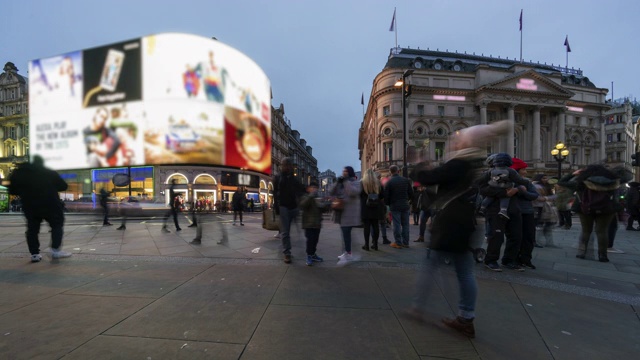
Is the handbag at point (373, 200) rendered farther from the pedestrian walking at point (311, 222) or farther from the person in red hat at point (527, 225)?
the person in red hat at point (527, 225)

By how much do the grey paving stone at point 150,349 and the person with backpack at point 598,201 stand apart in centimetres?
601

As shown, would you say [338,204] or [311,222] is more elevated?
[338,204]

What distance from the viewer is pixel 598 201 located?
5.10 m

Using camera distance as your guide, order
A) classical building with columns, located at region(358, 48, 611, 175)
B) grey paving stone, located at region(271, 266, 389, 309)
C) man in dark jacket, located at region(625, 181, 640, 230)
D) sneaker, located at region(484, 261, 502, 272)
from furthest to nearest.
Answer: classical building with columns, located at region(358, 48, 611, 175) < man in dark jacket, located at region(625, 181, 640, 230) < sneaker, located at region(484, 261, 502, 272) < grey paving stone, located at region(271, 266, 389, 309)

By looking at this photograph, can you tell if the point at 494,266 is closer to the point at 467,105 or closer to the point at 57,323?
the point at 57,323

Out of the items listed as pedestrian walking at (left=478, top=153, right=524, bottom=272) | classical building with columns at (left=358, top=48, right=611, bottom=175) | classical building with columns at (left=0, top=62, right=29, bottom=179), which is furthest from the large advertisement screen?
classical building with columns at (left=0, top=62, right=29, bottom=179)

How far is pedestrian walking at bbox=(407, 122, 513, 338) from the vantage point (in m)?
2.50

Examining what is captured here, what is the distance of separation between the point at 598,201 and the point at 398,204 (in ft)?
10.7

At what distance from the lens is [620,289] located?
3.75m

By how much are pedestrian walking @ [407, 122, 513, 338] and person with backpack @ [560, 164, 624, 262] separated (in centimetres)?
405

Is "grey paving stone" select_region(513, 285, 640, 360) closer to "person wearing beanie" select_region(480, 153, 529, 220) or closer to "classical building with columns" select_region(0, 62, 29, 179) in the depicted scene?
"person wearing beanie" select_region(480, 153, 529, 220)

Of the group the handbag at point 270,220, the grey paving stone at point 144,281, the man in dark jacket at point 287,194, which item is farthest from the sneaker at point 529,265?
the handbag at point 270,220

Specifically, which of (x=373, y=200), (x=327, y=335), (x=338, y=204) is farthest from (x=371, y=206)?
(x=327, y=335)

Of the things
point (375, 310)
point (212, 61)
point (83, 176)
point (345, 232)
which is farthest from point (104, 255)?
point (83, 176)
